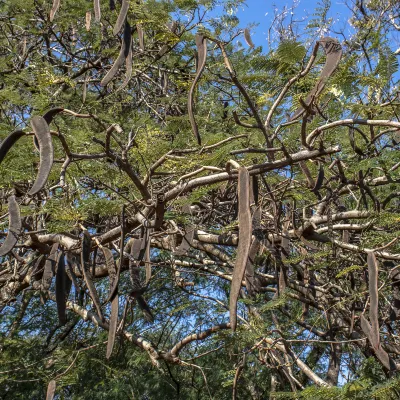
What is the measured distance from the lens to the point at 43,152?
2.00m

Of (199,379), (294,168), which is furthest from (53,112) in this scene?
(199,379)

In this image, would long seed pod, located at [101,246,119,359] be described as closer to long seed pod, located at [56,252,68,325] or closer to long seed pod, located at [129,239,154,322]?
long seed pod, located at [129,239,154,322]

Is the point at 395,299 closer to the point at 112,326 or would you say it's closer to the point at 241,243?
the point at 112,326

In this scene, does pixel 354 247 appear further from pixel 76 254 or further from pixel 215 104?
pixel 215 104

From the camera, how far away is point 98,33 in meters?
6.86

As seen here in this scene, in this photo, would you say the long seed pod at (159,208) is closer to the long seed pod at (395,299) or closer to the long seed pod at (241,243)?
the long seed pod at (241,243)

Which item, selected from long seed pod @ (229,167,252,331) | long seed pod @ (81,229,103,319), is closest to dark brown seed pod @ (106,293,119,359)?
long seed pod @ (81,229,103,319)

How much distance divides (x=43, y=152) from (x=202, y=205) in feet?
9.52

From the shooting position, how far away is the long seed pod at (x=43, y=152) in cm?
192

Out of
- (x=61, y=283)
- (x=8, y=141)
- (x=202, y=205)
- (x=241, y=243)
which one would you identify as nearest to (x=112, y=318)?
(x=61, y=283)

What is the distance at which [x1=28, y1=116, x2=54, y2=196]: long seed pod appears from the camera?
192 centimetres

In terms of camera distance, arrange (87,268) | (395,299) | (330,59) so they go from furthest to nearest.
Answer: (395,299)
(87,268)
(330,59)

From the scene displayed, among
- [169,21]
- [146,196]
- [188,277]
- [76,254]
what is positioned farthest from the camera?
[188,277]

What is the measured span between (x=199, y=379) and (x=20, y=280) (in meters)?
2.67
